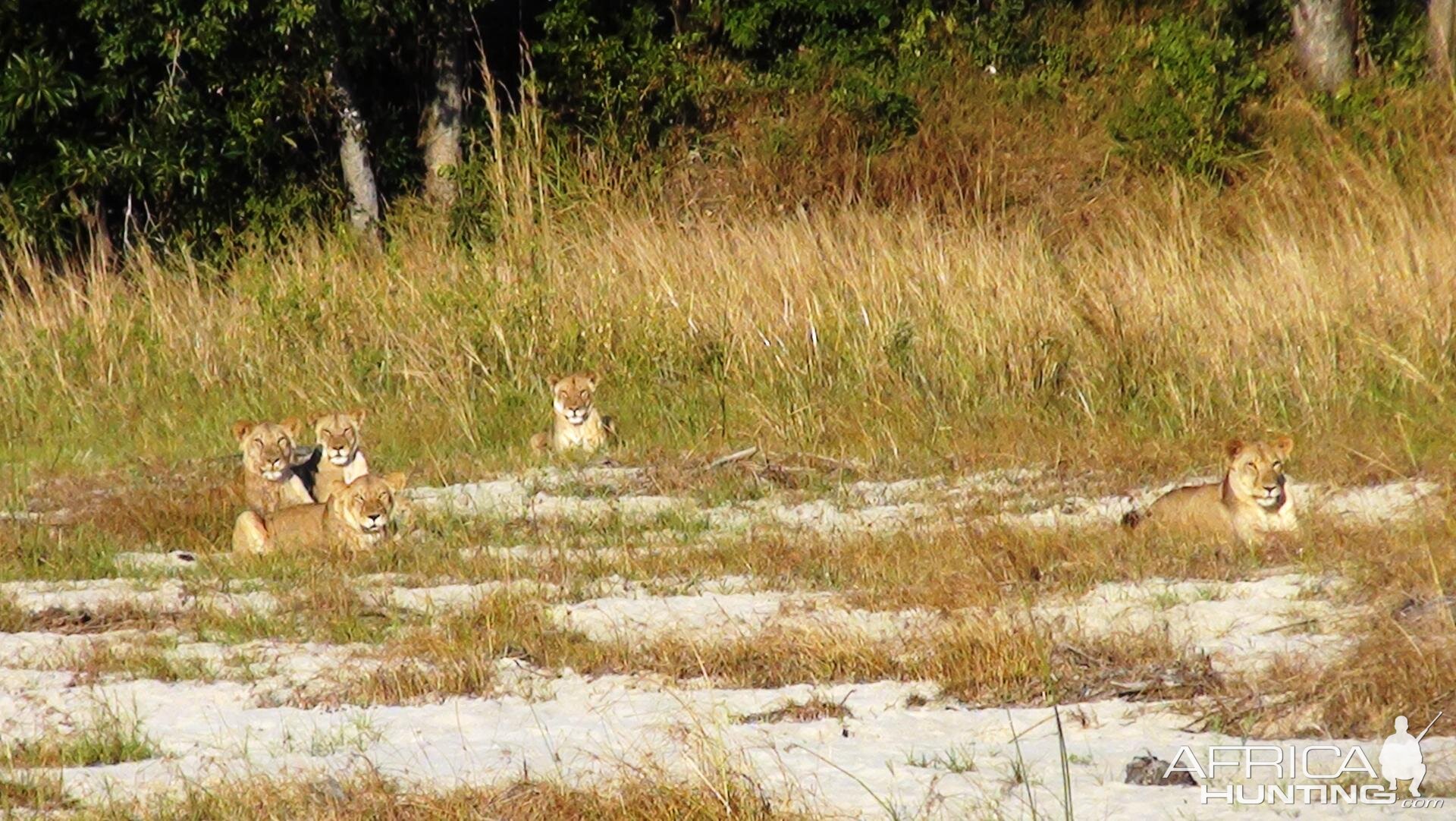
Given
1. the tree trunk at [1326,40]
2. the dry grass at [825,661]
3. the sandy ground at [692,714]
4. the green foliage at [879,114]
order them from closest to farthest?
the sandy ground at [692,714] < the dry grass at [825,661] < the green foliage at [879,114] < the tree trunk at [1326,40]

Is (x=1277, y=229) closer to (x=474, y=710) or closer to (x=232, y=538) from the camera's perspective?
(x=232, y=538)

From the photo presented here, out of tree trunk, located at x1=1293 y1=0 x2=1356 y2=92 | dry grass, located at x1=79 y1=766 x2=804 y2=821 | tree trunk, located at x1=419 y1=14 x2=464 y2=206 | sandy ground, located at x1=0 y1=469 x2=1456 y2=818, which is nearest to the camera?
dry grass, located at x1=79 y1=766 x2=804 y2=821

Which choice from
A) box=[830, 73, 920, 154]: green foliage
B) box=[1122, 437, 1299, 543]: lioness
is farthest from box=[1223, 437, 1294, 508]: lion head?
box=[830, 73, 920, 154]: green foliage

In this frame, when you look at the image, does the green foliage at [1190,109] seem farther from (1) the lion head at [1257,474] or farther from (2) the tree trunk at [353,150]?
(1) the lion head at [1257,474]

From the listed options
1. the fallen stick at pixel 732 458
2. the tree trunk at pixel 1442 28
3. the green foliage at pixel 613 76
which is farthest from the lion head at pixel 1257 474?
the tree trunk at pixel 1442 28

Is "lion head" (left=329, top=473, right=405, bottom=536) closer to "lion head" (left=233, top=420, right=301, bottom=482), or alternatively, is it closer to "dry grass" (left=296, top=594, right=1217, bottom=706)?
"lion head" (left=233, top=420, right=301, bottom=482)

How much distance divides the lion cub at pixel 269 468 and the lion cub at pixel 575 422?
67.0 inches

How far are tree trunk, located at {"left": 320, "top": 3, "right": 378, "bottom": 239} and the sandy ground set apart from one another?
1015cm

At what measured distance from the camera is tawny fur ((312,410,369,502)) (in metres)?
10.4

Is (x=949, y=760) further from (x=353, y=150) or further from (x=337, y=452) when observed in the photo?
(x=353, y=150)

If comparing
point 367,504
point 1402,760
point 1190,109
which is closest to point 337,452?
point 367,504

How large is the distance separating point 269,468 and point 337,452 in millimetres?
407

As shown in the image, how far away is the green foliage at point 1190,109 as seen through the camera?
19531 millimetres

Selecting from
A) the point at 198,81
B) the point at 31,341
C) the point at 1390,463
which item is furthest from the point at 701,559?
the point at 198,81
